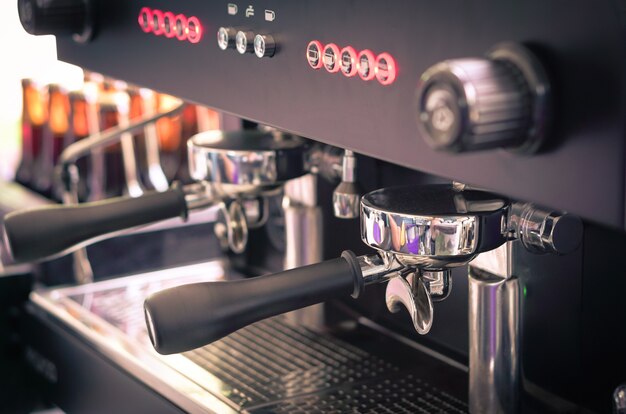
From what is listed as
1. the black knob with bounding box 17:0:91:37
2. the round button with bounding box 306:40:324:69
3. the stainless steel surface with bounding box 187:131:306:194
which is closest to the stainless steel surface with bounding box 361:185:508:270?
the round button with bounding box 306:40:324:69

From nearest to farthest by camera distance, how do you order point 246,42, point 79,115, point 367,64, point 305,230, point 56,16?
point 367,64, point 246,42, point 56,16, point 305,230, point 79,115

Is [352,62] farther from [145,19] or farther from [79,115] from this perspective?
[79,115]

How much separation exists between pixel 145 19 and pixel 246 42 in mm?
164

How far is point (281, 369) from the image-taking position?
32.6 inches

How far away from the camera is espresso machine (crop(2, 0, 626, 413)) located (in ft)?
1.30

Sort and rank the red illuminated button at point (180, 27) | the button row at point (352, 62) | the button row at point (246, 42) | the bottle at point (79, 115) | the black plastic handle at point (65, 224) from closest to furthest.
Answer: the button row at point (352, 62) < the button row at point (246, 42) < the red illuminated button at point (180, 27) < the black plastic handle at point (65, 224) < the bottle at point (79, 115)

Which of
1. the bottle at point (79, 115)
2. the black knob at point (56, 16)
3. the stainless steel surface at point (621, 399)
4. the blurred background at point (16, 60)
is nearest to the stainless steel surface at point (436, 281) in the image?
the stainless steel surface at point (621, 399)

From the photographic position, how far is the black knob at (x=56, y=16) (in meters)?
0.81

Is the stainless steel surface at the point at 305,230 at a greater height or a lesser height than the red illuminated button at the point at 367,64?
lesser

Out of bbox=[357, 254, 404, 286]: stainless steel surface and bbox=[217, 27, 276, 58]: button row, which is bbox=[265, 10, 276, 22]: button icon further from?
bbox=[357, 254, 404, 286]: stainless steel surface

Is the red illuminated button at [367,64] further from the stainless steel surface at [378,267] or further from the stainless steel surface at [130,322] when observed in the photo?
the stainless steel surface at [130,322]

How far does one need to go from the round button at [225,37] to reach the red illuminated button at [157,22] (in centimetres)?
9

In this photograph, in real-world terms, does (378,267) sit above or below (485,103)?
below

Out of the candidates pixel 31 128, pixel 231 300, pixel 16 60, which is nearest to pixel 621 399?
pixel 231 300
